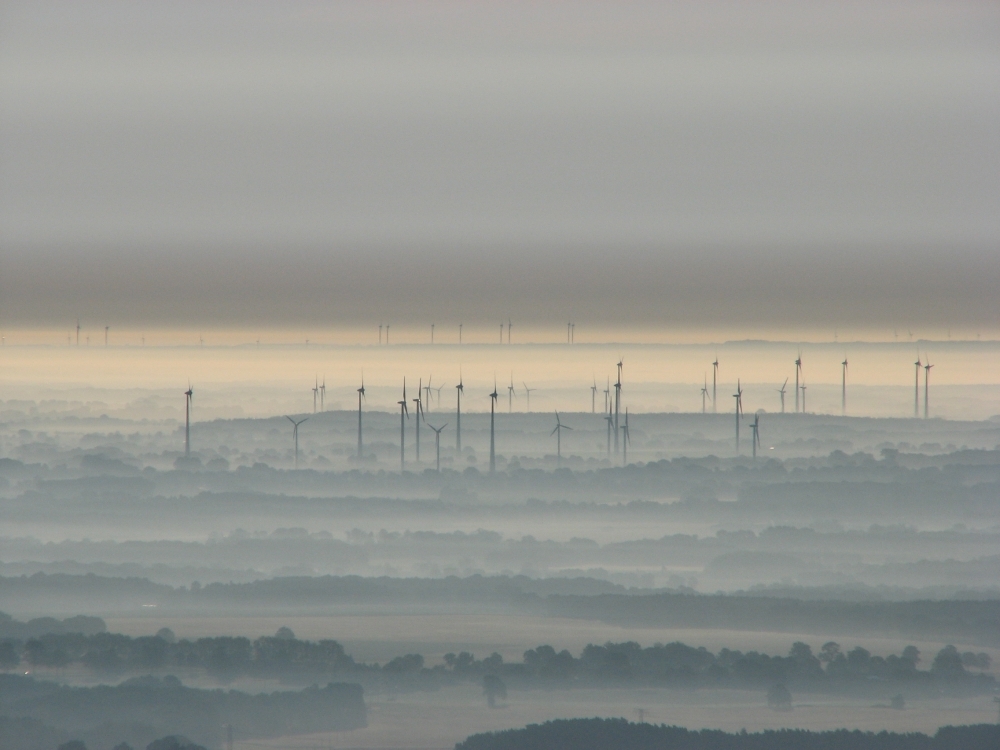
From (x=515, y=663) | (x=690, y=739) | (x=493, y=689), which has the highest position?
(x=493, y=689)

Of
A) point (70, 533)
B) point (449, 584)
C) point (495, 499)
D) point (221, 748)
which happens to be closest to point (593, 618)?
point (449, 584)

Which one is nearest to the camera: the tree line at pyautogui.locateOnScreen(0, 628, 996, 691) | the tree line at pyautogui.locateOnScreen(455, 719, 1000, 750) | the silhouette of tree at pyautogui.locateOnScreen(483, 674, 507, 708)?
the tree line at pyautogui.locateOnScreen(455, 719, 1000, 750)

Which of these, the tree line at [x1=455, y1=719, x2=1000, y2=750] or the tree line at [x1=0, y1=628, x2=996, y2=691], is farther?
the tree line at [x1=0, y1=628, x2=996, y2=691]

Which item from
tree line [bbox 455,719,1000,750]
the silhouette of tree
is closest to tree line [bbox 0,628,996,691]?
the silhouette of tree

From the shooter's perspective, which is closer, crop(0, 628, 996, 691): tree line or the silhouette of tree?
the silhouette of tree

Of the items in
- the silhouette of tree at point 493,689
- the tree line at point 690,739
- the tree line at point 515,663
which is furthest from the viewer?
the tree line at point 515,663

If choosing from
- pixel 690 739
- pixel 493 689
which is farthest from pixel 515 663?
pixel 690 739

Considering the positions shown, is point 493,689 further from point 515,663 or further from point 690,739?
point 690,739

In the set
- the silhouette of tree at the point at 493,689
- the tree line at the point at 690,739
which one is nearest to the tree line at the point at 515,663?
the silhouette of tree at the point at 493,689

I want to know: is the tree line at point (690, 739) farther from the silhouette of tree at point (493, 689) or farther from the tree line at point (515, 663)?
the tree line at point (515, 663)

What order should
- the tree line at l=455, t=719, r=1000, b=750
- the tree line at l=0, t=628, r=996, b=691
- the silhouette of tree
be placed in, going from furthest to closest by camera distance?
the tree line at l=0, t=628, r=996, b=691, the silhouette of tree, the tree line at l=455, t=719, r=1000, b=750

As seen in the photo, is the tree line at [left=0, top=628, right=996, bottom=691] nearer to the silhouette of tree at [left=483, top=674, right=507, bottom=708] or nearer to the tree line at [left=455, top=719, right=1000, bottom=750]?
the silhouette of tree at [left=483, top=674, right=507, bottom=708]
